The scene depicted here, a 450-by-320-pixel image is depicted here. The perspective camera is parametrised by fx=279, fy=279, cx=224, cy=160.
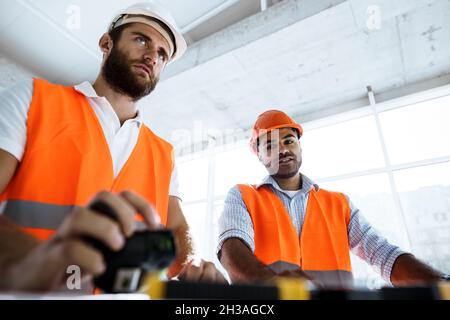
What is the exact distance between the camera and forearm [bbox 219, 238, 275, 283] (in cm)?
100

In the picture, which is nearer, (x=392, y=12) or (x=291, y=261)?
(x=291, y=261)

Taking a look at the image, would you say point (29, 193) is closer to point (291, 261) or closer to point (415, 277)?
point (291, 261)

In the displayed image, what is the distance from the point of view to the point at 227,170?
4660 millimetres

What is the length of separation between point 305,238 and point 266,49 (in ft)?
7.30

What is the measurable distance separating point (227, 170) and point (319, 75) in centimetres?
206

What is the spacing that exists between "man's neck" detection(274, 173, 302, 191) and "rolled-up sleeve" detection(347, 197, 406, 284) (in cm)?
33

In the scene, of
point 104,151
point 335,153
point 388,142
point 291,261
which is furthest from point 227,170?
point 104,151

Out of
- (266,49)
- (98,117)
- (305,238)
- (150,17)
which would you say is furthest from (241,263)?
(266,49)

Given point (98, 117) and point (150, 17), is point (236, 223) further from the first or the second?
point (150, 17)

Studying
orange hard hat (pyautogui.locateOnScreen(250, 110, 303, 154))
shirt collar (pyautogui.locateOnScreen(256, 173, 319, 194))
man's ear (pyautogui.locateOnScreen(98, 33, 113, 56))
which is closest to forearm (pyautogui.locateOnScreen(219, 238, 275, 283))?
shirt collar (pyautogui.locateOnScreen(256, 173, 319, 194))

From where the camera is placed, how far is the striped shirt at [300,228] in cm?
125

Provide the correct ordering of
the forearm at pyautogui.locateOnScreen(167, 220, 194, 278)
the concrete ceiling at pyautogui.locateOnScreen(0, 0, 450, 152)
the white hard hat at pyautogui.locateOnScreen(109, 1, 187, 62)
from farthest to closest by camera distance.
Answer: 1. the concrete ceiling at pyautogui.locateOnScreen(0, 0, 450, 152)
2. the white hard hat at pyautogui.locateOnScreen(109, 1, 187, 62)
3. the forearm at pyautogui.locateOnScreen(167, 220, 194, 278)

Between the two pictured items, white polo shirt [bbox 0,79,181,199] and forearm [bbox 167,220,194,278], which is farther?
forearm [bbox 167,220,194,278]

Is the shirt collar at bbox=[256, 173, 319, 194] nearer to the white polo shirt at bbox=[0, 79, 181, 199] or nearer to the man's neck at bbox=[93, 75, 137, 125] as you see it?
the white polo shirt at bbox=[0, 79, 181, 199]
